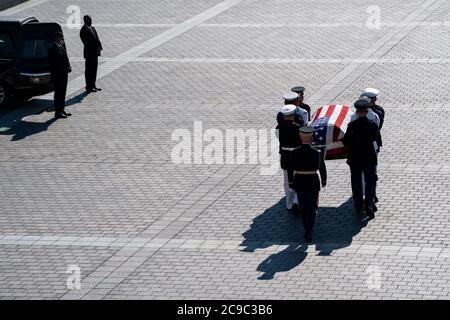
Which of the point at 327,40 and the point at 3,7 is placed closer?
the point at 327,40

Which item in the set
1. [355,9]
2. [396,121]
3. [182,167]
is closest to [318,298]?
[182,167]

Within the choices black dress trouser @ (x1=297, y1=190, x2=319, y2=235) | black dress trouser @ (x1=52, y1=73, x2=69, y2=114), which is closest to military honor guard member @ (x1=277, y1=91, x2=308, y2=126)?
black dress trouser @ (x1=297, y1=190, x2=319, y2=235)

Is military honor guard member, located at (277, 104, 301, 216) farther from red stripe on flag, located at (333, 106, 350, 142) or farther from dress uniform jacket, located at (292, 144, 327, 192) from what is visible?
dress uniform jacket, located at (292, 144, 327, 192)

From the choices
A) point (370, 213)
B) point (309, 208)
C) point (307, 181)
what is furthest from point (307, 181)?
point (370, 213)

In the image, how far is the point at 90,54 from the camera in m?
21.8

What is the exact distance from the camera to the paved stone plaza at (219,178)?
12492 mm

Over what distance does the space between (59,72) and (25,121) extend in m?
1.15

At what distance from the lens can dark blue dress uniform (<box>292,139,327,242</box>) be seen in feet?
43.7

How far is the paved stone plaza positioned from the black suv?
0.43m

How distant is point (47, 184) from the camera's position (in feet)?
53.4

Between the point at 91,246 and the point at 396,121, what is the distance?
701 centimetres
